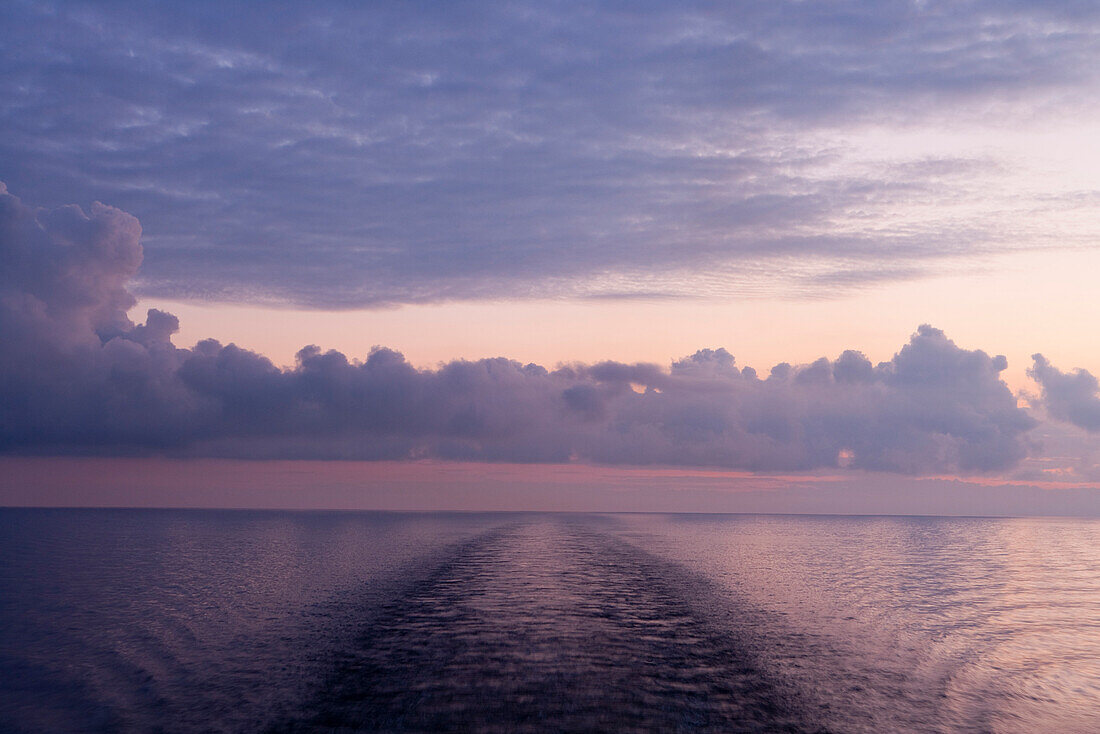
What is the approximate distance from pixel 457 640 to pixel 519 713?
13.6 meters

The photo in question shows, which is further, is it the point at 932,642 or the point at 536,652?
the point at 932,642

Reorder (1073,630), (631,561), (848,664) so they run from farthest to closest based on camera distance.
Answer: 1. (631,561)
2. (1073,630)
3. (848,664)

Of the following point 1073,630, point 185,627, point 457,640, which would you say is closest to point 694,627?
point 457,640

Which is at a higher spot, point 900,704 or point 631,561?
point 900,704

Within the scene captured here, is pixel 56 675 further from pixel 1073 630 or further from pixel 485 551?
pixel 485 551

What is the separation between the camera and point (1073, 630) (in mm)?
50062

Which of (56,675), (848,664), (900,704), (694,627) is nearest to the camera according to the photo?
(900,704)

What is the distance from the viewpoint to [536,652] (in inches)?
1410

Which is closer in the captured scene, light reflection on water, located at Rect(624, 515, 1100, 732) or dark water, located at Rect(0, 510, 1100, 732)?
dark water, located at Rect(0, 510, 1100, 732)

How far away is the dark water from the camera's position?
2672 cm

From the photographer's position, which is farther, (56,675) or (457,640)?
(457,640)

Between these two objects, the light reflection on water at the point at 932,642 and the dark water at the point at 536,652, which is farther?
the light reflection on water at the point at 932,642

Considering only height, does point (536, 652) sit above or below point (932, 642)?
above

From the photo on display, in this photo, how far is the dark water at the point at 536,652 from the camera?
26719 millimetres
